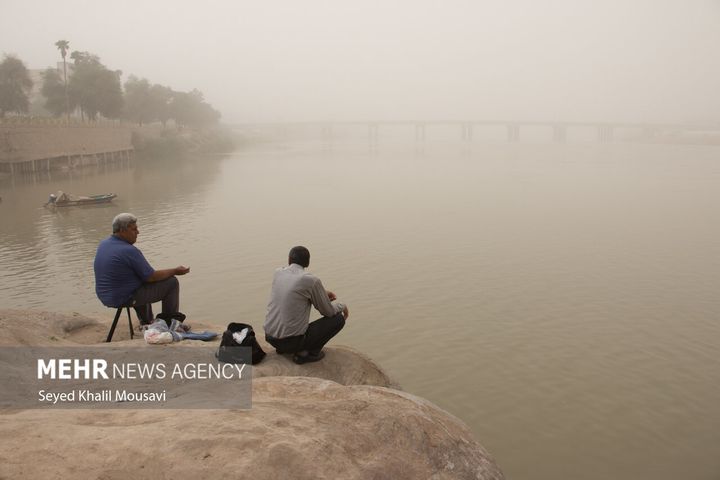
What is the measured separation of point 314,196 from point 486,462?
33.1 metres

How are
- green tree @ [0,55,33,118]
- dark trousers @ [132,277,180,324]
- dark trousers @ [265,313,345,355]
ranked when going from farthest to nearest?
green tree @ [0,55,33,118] < dark trousers @ [132,277,180,324] < dark trousers @ [265,313,345,355]

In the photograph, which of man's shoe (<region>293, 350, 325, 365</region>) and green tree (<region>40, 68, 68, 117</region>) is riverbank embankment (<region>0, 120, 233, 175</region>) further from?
man's shoe (<region>293, 350, 325, 365</region>)

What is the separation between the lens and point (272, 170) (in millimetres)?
60031

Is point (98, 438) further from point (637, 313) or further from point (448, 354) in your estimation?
point (637, 313)

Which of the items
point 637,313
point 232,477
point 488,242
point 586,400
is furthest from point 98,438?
point 488,242

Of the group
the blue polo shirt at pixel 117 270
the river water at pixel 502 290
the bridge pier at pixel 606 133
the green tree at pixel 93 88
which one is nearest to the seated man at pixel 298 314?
the blue polo shirt at pixel 117 270

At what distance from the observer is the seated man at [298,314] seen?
6.57 m

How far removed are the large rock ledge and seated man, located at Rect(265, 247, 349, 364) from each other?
115cm

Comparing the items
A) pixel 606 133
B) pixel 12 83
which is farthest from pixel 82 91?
pixel 606 133

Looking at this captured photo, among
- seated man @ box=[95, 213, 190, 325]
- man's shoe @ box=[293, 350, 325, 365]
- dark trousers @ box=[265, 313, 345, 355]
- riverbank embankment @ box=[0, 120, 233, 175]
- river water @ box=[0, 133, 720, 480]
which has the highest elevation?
riverbank embankment @ box=[0, 120, 233, 175]

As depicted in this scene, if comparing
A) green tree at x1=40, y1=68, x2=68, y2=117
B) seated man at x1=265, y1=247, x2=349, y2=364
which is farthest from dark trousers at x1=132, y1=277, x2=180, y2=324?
green tree at x1=40, y1=68, x2=68, y2=117

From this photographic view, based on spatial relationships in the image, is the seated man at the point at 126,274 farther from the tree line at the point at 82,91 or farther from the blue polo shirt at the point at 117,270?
the tree line at the point at 82,91

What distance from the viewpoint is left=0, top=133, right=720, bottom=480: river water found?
340 inches

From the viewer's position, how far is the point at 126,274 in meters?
7.79
